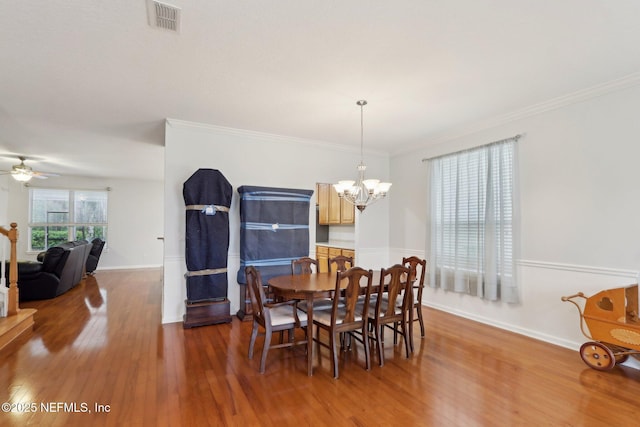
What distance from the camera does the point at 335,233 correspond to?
276 inches

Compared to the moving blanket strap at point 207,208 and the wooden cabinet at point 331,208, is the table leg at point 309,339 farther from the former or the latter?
the wooden cabinet at point 331,208

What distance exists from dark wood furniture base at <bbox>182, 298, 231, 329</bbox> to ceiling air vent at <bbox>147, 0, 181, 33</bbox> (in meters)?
3.04

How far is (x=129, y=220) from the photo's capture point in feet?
29.2

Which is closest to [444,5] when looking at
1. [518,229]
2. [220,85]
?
[220,85]

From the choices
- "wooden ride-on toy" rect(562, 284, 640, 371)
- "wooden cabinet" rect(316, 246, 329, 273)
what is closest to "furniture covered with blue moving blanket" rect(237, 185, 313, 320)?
"wooden cabinet" rect(316, 246, 329, 273)

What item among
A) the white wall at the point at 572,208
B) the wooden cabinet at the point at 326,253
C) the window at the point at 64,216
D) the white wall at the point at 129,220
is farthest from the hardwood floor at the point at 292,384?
the window at the point at 64,216

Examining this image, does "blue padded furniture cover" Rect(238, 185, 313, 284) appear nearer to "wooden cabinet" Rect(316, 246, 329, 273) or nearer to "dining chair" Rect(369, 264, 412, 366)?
"dining chair" Rect(369, 264, 412, 366)

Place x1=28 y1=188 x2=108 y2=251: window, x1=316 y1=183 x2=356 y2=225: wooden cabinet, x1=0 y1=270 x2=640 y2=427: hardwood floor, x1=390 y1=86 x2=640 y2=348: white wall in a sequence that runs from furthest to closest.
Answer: x1=28 y1=188 x2=108 y2=251: window < x1=316 y1=183 x2=356 y2=225: wooden cabinet < x1=390 y1=86 x2=640 y2=348: white wall < x1=0 y1=270 x2=640 y2=427: hardwood floor

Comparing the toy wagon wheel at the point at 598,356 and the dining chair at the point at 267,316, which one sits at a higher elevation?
the dining chair at the point at 267,316

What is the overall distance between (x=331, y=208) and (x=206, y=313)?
11.6 feet

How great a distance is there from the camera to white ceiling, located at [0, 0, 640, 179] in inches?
80.4

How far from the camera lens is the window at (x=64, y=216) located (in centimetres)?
817

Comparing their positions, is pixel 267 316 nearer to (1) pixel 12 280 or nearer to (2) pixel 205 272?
(2) pixel 205 272

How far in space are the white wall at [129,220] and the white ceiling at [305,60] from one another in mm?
4704
